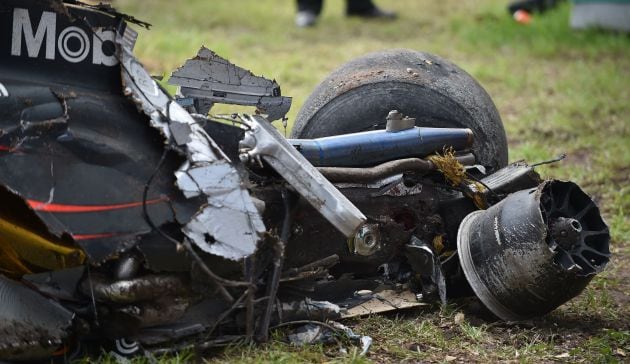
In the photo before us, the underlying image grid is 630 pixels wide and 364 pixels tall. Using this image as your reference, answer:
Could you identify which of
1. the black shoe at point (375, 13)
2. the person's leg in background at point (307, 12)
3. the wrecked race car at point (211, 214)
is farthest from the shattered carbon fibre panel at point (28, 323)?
the black shoe at point (375, 13)

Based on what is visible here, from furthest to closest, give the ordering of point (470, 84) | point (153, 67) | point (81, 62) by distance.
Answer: point (153, 67) → point (470, 84) → point (81, 62)

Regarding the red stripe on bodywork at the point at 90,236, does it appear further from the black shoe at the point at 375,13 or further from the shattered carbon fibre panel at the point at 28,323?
the black shoe at the point at 375,13

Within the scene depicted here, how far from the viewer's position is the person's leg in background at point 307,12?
9.89 m

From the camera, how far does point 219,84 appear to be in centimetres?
365

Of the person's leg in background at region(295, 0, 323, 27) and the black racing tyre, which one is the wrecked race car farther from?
the person's leg in background at region(295, 0, 323, 27)

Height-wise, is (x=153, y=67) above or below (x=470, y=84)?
above

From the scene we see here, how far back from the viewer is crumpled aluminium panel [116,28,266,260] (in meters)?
2.97

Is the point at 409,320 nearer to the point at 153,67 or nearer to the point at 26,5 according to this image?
the point at 26,5

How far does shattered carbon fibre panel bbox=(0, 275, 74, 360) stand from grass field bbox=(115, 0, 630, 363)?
1.68 feet

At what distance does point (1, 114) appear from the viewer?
9.58 ft

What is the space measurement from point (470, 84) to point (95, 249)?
1.89 meters

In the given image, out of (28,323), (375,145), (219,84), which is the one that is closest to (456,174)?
(375,145)

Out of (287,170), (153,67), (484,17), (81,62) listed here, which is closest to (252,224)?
(287,170)

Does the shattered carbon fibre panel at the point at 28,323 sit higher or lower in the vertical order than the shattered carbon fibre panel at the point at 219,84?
lower
